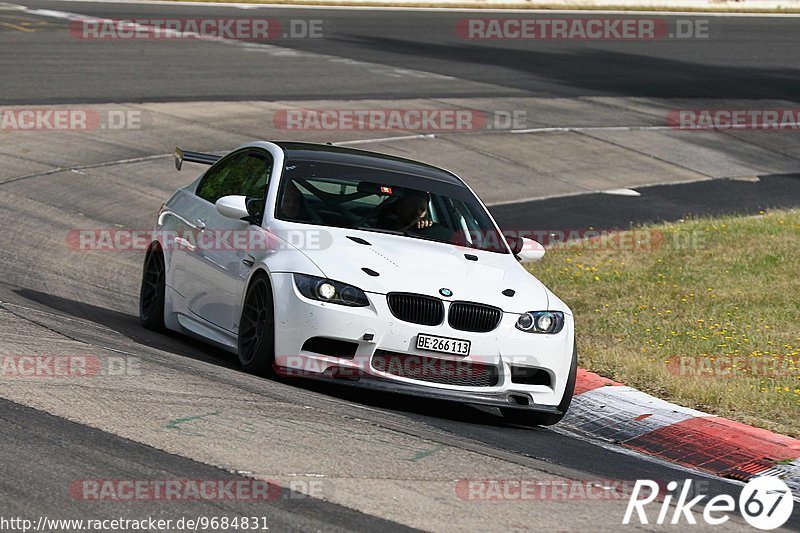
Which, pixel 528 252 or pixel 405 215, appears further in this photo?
pixel 528 252

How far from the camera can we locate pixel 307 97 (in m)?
24.2

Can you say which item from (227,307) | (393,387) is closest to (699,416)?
(393,387)

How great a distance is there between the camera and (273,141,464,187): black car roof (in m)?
10.1

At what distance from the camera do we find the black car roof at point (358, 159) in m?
10.1

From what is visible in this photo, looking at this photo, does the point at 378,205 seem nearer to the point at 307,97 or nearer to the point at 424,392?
the point at 424,392

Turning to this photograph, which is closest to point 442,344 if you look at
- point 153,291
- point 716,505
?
point 716,505

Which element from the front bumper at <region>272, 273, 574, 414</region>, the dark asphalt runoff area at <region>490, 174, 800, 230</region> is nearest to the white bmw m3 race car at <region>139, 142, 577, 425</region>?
the front bumper at <region>272, 273, 574, 414</region>

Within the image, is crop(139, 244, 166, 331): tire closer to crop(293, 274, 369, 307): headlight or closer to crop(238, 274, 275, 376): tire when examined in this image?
crop(238, 274, 275, 376): tire

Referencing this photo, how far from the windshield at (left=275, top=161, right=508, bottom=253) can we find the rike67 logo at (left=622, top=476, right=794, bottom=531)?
113 inches

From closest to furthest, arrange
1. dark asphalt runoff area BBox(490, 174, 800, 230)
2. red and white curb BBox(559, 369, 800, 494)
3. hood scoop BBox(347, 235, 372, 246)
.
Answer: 1. red and white curb BBox(559, 369, 800, 494)
2. hood scoop BBox(347, 235, 372, 246)
3. dark asphalt runoff area BBox(490, 174, 800, 230)

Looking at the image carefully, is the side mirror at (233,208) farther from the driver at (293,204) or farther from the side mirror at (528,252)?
the side mirror at (528,252)

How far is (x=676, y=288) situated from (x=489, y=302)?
5.01 m

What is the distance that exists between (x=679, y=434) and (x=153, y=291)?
4243 millimetres

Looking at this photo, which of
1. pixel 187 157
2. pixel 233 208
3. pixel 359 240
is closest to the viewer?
pixel 359 240
